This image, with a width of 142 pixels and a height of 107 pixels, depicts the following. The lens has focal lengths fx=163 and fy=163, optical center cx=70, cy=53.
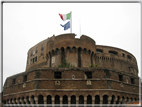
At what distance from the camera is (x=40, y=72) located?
18.9m

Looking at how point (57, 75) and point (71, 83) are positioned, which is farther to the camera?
point (57, 75)

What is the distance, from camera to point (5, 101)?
22297 mm

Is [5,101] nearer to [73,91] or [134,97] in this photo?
[73,91]

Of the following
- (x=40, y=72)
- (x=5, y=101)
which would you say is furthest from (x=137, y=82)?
(x=5, y=101)

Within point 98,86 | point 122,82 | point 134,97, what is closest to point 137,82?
point 134,97

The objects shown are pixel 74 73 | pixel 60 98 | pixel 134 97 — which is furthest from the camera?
pixel 134 97

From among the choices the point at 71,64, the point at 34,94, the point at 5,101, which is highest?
the point at 71,64

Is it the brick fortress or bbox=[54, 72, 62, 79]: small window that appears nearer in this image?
the brick fortress

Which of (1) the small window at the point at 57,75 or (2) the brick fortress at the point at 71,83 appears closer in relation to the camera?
(2) the brick fortress at the point at 71,83

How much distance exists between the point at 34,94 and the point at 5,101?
7057 mm

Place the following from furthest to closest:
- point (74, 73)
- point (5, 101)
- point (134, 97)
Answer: point (5, 101) < point (134, 97) < point (74, 73)

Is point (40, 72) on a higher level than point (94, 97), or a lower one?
higher

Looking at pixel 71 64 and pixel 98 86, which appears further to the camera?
pixel 71 64

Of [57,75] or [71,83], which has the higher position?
[57,75]
